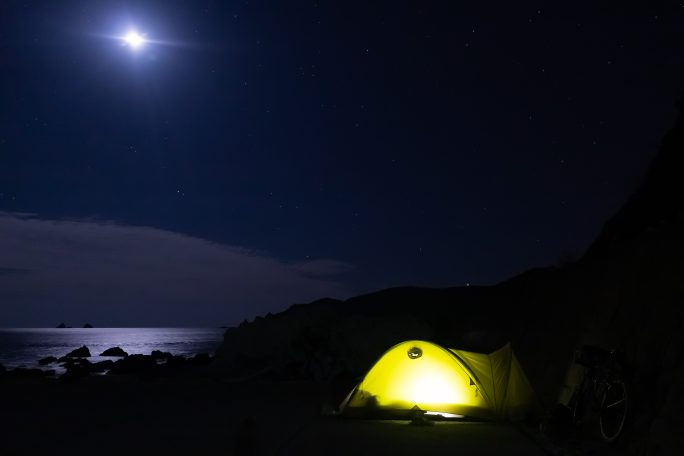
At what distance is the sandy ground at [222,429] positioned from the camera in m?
10.4

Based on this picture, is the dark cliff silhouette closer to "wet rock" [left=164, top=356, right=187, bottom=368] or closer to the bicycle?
the bicycle

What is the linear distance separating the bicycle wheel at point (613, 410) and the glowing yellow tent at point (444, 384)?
3890mm

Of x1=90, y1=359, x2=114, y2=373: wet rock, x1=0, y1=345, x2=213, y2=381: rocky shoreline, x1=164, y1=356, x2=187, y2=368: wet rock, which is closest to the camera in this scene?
x1=0, y1=345, x2=213, y2=381: rocky shoreline

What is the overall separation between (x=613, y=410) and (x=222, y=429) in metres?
8.02

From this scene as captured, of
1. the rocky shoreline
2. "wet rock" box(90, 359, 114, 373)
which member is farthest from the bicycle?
"wet rock" box(90, 359, 114, 373)

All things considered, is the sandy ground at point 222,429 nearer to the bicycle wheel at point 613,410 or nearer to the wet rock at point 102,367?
the bicycle wheel at point 613,410

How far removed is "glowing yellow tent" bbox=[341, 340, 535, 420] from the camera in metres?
13.7

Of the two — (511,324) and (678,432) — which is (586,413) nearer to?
(678,432)

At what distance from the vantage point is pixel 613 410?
946cm

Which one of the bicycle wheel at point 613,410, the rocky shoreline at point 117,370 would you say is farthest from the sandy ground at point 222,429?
the rocky shoreline at point 117,370

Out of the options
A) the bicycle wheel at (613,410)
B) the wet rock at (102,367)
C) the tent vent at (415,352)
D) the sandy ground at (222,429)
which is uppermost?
the tent vent at (415,352)

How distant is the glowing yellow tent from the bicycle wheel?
389 cm

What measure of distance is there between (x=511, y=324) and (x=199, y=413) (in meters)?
13.5

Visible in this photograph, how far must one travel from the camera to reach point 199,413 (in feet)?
52.2
